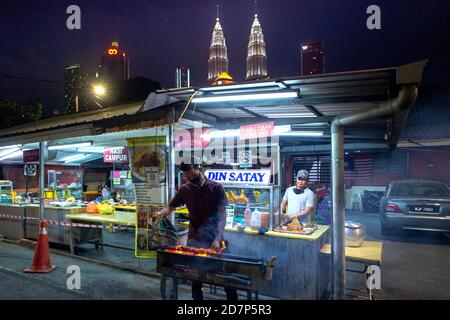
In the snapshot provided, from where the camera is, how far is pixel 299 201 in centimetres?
657

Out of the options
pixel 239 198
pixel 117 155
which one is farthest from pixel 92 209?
pixel 239 198

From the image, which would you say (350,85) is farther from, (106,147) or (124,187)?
(124,187)

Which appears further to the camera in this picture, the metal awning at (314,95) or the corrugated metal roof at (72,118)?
the corrugated metal roof at (72,118)

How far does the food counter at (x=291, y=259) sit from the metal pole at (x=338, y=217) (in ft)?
0.91

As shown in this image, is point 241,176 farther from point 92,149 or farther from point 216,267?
point 92,149

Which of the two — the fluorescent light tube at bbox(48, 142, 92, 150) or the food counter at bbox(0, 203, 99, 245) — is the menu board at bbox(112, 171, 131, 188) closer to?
the fluorescent light tube at bbox(48, 142, 92, 150)

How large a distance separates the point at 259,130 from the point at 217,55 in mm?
22094

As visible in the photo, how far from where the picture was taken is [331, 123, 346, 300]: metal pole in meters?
5.00

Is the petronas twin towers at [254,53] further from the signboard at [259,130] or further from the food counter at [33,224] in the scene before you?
the signboard at [259,130]

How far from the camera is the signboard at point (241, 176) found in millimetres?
5633

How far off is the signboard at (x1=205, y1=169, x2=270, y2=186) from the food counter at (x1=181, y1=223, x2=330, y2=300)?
0.86 metres

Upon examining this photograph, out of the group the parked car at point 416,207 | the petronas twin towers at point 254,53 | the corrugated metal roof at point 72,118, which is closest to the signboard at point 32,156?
the corrugated metal roof at point 72,118

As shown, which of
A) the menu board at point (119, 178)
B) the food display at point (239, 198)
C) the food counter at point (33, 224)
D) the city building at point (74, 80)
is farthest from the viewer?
the city building at point (74, 80)

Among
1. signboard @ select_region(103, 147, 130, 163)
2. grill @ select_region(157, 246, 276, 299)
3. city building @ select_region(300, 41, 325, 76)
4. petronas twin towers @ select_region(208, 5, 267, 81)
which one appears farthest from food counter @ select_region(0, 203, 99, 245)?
petronas twin towers @ select_region(208, 5, 267, 81)
